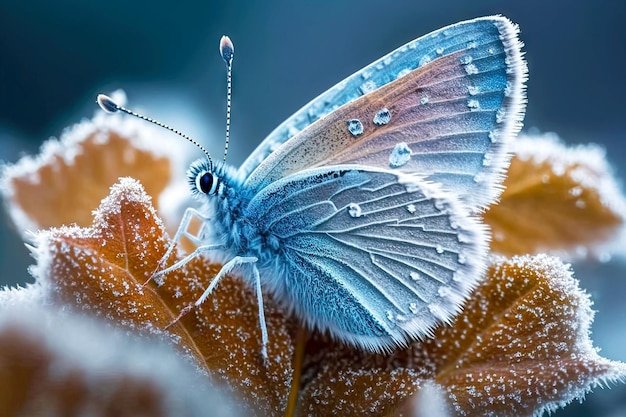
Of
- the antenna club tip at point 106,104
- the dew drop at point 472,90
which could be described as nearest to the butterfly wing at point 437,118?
the dew drop at point 472,90

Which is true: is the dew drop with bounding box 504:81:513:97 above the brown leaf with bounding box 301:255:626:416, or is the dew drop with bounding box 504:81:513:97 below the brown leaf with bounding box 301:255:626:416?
above

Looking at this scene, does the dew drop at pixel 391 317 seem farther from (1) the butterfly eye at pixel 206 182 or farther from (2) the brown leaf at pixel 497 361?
(1) the butterfly eye at pixel 206 182

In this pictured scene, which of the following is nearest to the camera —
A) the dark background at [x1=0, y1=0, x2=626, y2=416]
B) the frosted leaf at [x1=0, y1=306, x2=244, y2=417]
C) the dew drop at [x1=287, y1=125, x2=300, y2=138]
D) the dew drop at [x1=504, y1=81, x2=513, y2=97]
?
the frosted leaf at [x1=0, y1=306, x2=244, y2=417]

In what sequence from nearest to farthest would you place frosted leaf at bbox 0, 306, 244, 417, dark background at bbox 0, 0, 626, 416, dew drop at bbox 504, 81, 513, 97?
frosted leaf at bbox 0, 306, 244, 417
dew drop at bbox 504, 81, 513, 97
dark background at bbox 0, 0, 626, 416

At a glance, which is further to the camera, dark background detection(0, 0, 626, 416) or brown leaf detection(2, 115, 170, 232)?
dark background detection(0, 0, 626, 416)

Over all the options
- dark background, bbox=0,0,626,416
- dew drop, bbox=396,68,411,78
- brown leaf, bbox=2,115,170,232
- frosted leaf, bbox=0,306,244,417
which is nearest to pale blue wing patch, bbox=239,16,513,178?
dew drop, bbox=396,68,411,78

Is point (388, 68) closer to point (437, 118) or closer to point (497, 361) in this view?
point (437, 118)

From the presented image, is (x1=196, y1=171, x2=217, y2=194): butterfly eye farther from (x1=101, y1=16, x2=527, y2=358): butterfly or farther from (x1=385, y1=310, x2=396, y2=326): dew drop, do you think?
(x1=385, y1=310, x2=396, y2=326): dew drop
